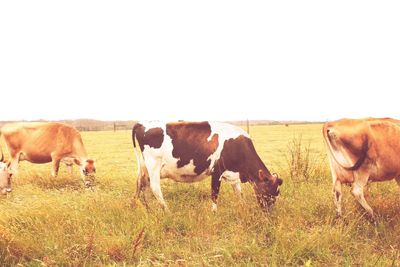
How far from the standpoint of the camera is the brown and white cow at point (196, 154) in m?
7.02

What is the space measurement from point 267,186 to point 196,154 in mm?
1462

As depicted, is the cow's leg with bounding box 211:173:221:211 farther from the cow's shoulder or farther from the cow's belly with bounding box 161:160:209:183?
the cow's shoulder

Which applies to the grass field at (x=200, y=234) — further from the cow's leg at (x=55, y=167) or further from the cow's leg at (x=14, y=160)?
the cow's leg at (x=14, y=160)

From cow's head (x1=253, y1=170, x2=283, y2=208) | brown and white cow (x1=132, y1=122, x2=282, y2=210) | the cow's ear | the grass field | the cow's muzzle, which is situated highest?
brown and white cow (x1=132, y1=122, x2=282, y2=210)

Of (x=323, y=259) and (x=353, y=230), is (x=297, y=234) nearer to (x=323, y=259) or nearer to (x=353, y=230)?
(x=323, y=259)

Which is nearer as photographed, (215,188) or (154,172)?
(215,188)

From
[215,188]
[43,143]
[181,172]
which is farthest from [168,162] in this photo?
[43,143]

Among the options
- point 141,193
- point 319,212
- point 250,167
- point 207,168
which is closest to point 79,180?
point 141,193

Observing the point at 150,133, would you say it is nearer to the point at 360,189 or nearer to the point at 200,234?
the point at 200,234

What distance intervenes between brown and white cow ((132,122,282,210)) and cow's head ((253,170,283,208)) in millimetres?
120

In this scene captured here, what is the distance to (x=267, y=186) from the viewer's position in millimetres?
6664

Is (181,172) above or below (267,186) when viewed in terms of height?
above

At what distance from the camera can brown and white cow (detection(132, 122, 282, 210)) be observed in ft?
23.0

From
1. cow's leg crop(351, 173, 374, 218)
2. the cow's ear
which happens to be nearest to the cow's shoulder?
the cow's ear
